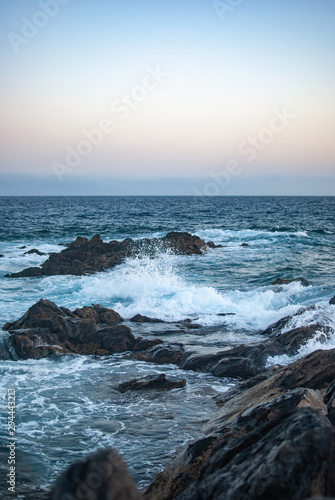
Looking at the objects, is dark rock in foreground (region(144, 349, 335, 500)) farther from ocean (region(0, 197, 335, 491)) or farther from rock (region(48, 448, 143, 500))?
ocean (region(0, 197, 335, 491))

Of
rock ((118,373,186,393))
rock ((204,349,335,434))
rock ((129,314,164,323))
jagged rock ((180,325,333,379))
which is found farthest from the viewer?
rock ((129,314,164,323))

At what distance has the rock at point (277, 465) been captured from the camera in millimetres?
2908

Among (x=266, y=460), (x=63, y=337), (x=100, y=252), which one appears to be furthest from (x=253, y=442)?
(x=100, y=252)

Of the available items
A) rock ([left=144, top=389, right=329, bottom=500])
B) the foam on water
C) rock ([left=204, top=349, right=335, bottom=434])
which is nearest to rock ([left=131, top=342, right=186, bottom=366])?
the foam on water

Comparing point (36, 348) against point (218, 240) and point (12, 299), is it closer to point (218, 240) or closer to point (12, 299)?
point (12, 299)

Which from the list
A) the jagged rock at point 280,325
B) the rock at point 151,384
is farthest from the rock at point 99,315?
the rock at point 151,384

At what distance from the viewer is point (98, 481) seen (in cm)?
229

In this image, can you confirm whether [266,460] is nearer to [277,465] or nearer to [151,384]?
[277,465]

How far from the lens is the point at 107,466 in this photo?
7.65 ft

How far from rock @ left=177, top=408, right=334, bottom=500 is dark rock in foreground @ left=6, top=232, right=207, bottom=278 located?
20.1 meters

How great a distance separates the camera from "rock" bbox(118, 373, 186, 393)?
8953 mm

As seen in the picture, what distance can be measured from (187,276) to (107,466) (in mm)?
20908

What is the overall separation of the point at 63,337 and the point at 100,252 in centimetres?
1706

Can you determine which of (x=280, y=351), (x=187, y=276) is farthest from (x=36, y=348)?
(x=187, y=276)
